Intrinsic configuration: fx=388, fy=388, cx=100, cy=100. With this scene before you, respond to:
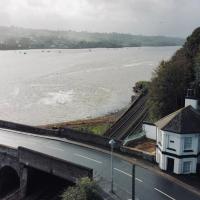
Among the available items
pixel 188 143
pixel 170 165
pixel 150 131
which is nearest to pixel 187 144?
pixel 188 143

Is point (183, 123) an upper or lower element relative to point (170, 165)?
upper

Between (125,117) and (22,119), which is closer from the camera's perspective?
(125,117)

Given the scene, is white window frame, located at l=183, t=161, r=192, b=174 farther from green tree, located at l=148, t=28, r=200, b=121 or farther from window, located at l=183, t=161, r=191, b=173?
green tree, located at l=148, t=28, r=200, b=121

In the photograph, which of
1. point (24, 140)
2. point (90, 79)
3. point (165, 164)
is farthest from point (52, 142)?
point (90, 79)

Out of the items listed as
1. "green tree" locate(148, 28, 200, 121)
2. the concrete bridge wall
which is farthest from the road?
"green tree" locate(148, 28, 200, 121)

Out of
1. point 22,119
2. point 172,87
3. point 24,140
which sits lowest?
point 22,119

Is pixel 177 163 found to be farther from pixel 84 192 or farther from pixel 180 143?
pixel 84 192

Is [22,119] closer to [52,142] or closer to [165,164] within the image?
[52,142]
